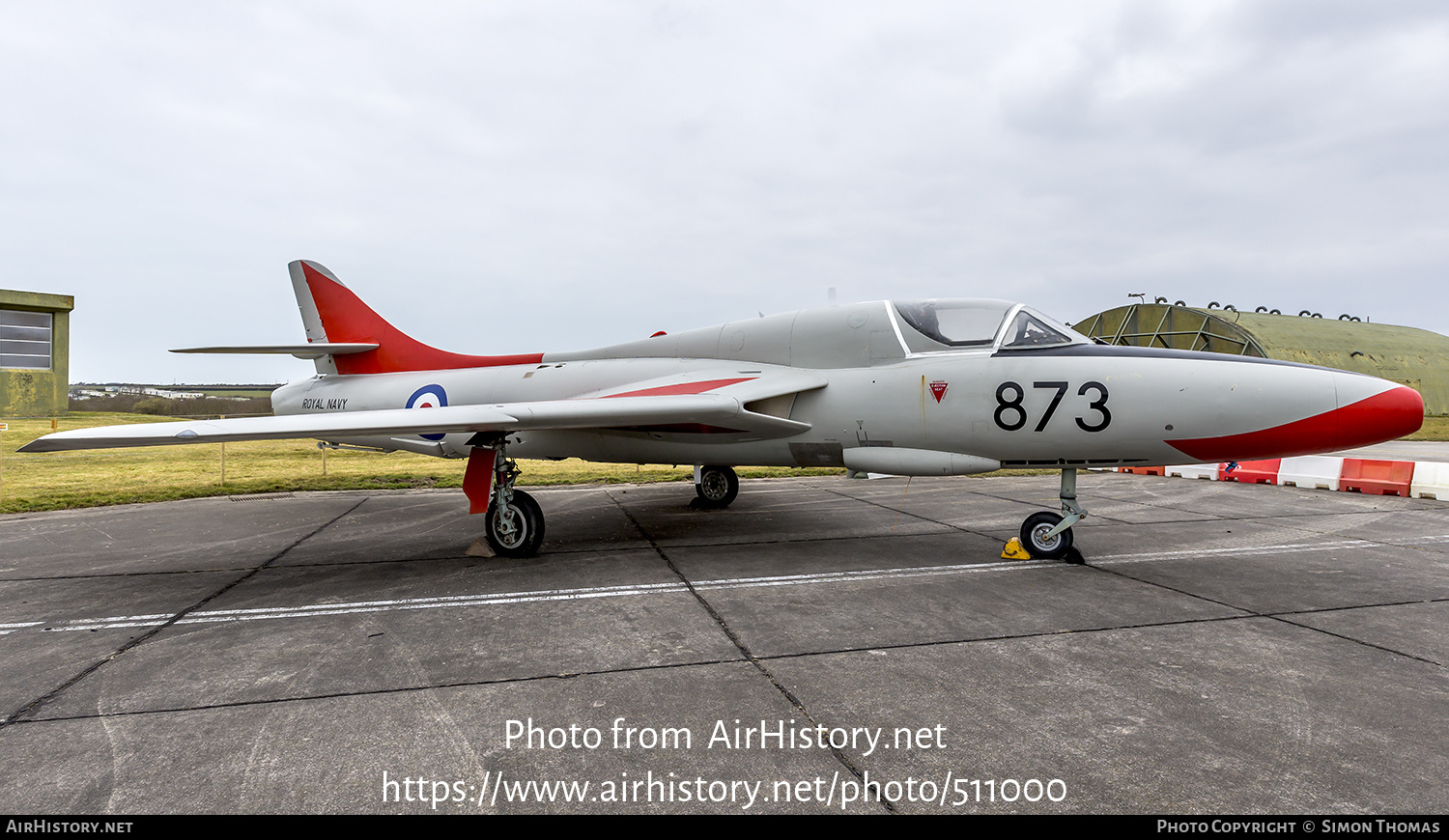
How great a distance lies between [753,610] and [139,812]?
10.6 ft

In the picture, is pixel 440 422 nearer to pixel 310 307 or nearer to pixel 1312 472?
pixel 310 307

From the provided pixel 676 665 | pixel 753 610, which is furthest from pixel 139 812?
pixel 753 610

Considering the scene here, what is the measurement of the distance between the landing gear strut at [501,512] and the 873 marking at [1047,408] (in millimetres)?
4416

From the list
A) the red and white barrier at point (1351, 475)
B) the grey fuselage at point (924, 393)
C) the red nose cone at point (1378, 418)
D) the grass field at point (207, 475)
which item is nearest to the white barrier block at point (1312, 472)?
the red and white barrier at point (1351, 475)

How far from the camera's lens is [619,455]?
7.43m

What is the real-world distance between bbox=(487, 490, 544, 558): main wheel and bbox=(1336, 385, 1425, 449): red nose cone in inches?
264

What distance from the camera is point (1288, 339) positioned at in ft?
71.5

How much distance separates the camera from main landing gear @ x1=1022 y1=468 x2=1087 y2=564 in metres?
6.01

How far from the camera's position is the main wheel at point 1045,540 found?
6.09 meters

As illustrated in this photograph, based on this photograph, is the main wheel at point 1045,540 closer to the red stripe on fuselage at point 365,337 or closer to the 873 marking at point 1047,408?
the 873 marking at point 1047,408

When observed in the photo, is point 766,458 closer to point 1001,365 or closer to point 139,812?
point 1001,365

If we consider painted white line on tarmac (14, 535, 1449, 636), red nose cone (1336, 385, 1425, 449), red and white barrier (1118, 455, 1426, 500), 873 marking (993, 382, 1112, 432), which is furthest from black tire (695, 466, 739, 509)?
red nose cone (1336, 385, 1425, 449)

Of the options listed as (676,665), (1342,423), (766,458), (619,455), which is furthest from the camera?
(619,455)

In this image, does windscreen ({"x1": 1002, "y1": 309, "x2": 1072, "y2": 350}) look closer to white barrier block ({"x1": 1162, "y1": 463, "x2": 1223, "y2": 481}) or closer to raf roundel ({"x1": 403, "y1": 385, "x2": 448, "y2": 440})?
raf roundel ({"x1": 403, "y1": 385, "x2": 448, "y2": 440})
